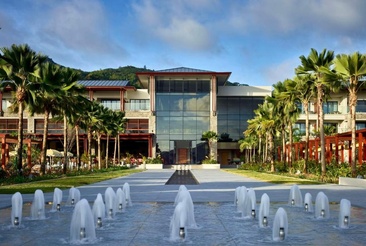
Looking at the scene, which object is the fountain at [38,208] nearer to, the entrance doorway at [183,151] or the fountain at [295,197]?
the fountain at [295,197]

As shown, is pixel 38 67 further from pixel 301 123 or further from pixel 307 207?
pixel 301 123

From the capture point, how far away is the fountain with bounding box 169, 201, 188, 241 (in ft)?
30.6

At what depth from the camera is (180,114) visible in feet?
250

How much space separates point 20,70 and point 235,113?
54.9 meters

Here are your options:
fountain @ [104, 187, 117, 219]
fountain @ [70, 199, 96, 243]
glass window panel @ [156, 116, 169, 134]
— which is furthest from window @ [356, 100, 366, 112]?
fountain @ [70, 199, 96, 243]

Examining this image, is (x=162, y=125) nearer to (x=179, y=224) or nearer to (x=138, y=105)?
(x=138, y=105)

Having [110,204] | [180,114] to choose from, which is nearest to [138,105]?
[180,114]

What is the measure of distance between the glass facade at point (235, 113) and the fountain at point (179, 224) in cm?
7256

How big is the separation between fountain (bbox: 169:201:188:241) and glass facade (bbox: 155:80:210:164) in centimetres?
6625

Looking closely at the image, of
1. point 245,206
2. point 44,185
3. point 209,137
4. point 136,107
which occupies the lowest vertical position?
point 44,185

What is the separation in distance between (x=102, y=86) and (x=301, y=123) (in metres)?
34.1

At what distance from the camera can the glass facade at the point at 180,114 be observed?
75938 mm

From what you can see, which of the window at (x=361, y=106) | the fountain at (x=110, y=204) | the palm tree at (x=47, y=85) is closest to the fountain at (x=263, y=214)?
the fountain at (x=110, y=204)

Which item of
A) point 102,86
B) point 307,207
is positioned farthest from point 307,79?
point 102,86
